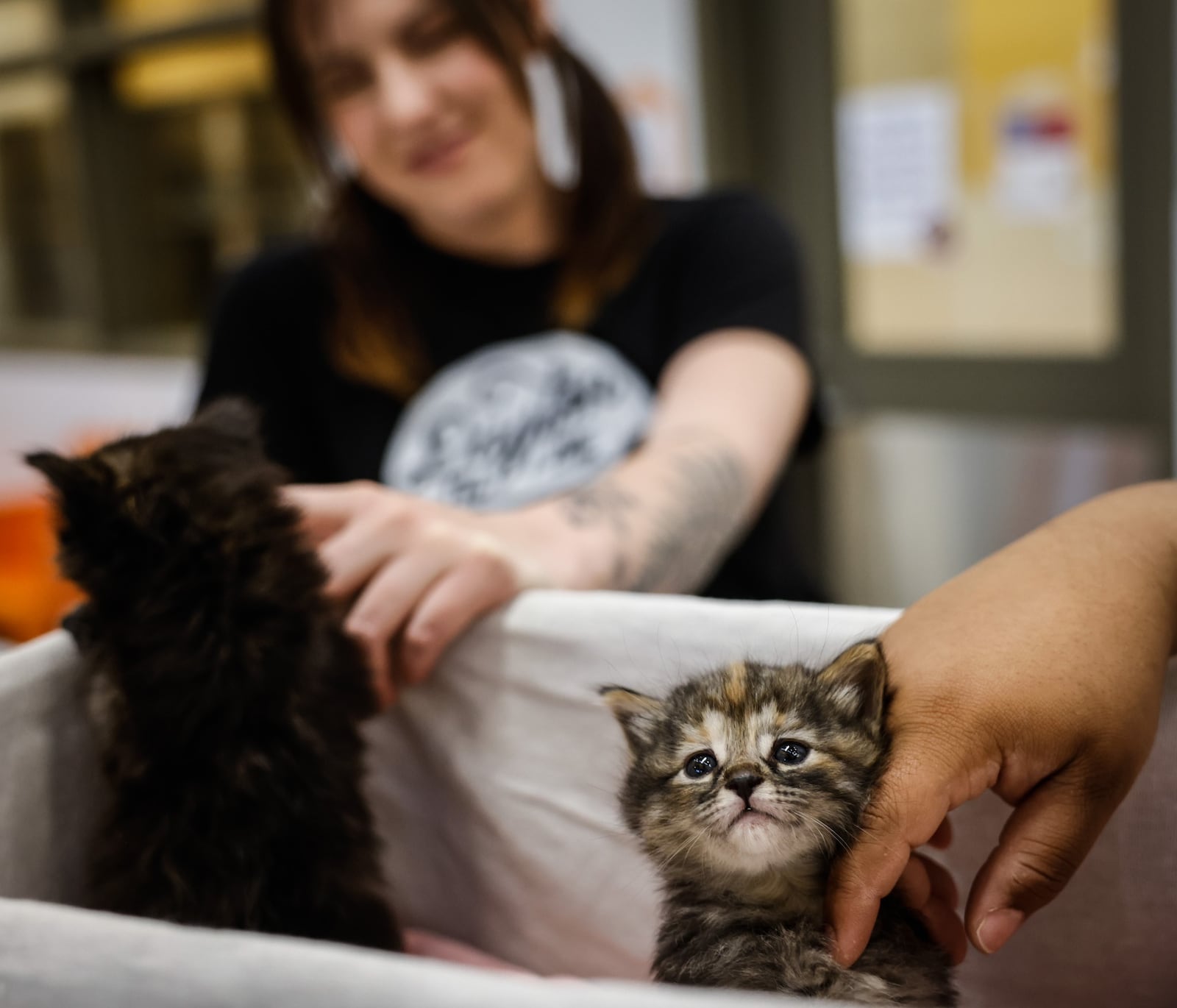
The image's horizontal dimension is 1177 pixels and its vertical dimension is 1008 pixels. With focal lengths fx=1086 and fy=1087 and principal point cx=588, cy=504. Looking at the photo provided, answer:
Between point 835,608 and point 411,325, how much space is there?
→ 2.46ft

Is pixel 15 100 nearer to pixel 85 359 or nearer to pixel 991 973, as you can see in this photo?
pixel 85 359

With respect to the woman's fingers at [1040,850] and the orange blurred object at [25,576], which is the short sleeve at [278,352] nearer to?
the orange blurred object at [25,576]

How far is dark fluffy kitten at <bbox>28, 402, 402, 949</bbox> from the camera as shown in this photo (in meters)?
0.44

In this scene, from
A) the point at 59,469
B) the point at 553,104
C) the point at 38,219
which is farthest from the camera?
the point at 38,219

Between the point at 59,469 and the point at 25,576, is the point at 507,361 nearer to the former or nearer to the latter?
the point at 59,469

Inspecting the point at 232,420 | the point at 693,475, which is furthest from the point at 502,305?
the point at 232,420

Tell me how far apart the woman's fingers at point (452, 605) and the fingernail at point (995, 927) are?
25cm

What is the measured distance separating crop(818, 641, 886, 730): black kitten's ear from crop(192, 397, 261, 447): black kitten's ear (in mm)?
298

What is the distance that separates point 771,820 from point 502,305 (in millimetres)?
863

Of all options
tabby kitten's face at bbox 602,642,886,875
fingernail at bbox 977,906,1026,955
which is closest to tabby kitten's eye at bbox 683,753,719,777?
tabby kitten's face at bbox 602,642,886,875

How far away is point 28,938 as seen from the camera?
0.98 feet

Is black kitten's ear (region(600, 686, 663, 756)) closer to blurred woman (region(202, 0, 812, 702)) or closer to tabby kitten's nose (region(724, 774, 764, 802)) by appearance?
tabby kitten's nose (region(724, 774, 764, 802))

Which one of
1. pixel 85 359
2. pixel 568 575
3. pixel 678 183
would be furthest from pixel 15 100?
pixel 568 575

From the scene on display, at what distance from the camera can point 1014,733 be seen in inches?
13.0
